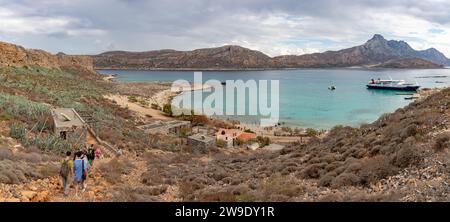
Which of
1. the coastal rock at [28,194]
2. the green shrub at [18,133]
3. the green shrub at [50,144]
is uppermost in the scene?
the green shrub at [18,133]

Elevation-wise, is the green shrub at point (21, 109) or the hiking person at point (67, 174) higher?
the green shrub at point (21, 109)

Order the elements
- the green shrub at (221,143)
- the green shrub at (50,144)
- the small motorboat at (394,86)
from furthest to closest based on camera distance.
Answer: the small motorboat at (394,86) → the green shrub at (221,143) → the green shrub at (50,144)

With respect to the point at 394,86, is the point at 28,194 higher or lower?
lower

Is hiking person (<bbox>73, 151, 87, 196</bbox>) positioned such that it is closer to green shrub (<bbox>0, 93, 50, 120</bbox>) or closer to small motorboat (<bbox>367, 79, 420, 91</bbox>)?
green shrub (<bbox>0, 93, 50, 120</bbox>)

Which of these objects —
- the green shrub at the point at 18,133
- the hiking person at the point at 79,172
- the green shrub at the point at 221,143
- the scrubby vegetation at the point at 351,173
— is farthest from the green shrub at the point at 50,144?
the green shrub at the point at 221,143

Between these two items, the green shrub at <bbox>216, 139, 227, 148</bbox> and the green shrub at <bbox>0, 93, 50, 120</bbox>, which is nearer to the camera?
the green shrub at <bbox>0, 93, 50, 120</bbox>

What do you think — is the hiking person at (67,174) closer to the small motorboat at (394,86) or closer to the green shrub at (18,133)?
the green shrub at (18,133)

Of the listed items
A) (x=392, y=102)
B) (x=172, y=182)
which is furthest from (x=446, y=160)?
(x=392, y=102)

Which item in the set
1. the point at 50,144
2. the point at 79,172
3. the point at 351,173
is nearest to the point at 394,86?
the point at 351,173

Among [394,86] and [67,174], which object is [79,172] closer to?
[67,174]

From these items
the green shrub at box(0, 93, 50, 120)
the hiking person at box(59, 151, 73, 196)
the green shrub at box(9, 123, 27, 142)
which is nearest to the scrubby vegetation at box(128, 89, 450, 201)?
the hiking person at box(59, 151, 73, 196)

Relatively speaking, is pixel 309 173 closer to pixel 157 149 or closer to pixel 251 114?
pixel 157 149

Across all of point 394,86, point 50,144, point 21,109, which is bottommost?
point 50,144
